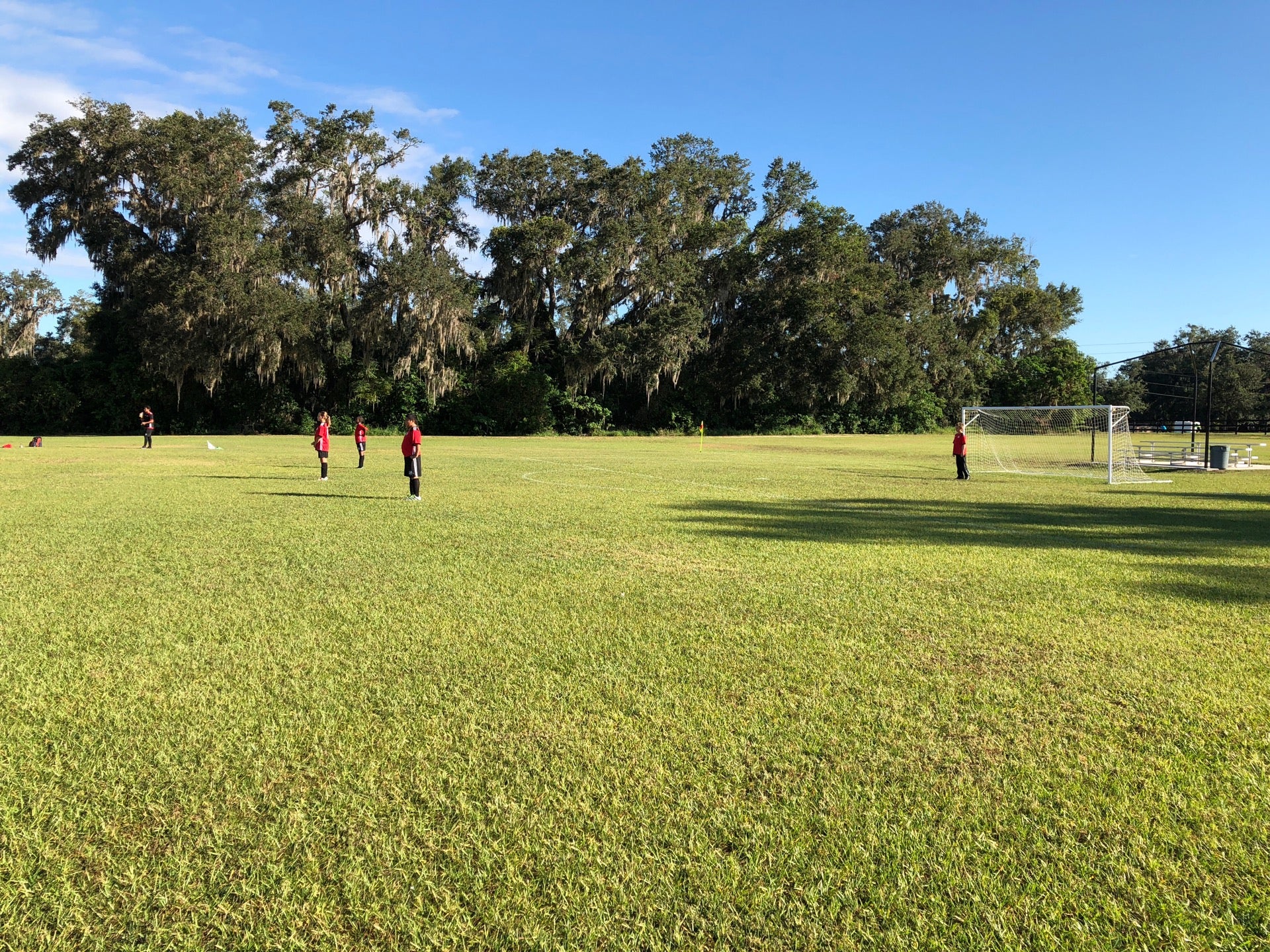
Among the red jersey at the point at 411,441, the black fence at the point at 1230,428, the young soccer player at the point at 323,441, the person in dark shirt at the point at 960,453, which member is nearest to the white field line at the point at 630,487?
the red jersey at the point at 411,441

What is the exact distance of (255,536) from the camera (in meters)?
10.2

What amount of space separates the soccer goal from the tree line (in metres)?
10.7

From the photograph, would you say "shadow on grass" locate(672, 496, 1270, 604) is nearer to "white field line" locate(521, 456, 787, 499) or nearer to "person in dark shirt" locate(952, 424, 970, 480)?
"white field line" locate(521, 456, 787, 499)

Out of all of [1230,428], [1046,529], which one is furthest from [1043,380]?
[1046,529]

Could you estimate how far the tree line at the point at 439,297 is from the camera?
4153 centimetres

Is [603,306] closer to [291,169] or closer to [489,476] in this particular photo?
[291,169]

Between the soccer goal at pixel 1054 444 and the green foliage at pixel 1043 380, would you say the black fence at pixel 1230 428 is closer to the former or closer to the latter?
the green foliage at pixel 1043 380

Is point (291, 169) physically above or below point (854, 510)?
above

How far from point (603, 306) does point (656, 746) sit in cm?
4861

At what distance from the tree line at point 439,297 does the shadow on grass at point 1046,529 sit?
35199 millimetres

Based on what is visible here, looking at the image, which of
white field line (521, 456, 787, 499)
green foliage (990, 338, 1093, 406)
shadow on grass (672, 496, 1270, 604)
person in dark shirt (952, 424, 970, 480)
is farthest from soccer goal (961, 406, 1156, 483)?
green foliage (990, 338, 1093, 406)

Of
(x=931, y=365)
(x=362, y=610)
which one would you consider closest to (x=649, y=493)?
(x=362, y=610)

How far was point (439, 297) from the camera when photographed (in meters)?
44.2

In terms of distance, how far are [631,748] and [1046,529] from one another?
31.6ft
